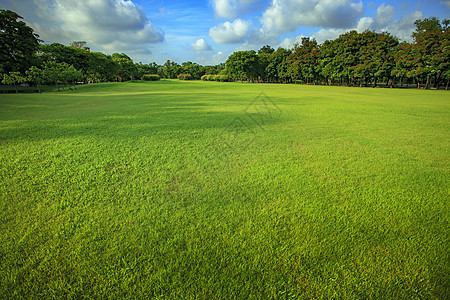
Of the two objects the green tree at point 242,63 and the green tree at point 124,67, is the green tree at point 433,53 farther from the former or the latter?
the green tree at point 124,67

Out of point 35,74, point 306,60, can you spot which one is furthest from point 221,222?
point 306,60

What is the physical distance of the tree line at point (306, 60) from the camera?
87.1 feet

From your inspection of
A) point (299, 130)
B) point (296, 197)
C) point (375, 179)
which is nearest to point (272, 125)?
point (299, 130)

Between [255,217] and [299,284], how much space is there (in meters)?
0.75

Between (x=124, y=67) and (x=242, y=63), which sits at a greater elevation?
(x=242, y=63)

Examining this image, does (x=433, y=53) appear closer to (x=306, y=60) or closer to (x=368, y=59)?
(x=368, y=59)

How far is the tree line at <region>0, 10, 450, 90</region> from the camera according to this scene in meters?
26.5

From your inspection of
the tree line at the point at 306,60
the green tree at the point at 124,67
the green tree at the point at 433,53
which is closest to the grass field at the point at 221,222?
the tree line at the point at 306,60

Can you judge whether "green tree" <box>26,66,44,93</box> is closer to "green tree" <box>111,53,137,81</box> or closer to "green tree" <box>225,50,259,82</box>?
"green tree" <box>111,53,137,81</box>

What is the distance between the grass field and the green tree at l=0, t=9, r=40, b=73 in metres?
34.9

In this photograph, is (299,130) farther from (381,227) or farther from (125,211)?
(125,211)

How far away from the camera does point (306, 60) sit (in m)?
52.2

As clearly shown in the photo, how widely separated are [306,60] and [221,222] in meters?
60.0

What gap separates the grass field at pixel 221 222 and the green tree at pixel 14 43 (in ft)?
114
